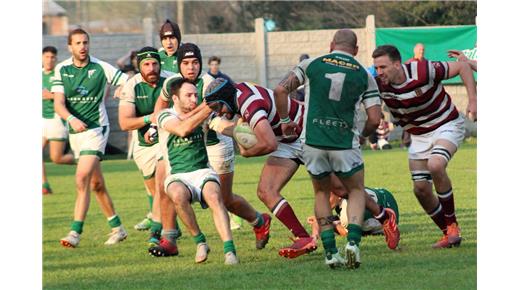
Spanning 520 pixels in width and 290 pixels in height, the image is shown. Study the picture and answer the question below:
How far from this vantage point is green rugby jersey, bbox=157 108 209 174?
394 inches

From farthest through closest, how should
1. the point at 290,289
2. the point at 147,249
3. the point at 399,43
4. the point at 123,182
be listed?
the point at 399,43, the point at 123,182, the point at 147,249, the point at 290,289

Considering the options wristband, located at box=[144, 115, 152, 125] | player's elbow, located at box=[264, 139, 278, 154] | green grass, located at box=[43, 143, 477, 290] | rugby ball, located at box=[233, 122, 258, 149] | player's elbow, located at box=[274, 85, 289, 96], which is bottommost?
green grass, located at box=[43, 143, 477, 290]

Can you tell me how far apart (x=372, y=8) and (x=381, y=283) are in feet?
89.4

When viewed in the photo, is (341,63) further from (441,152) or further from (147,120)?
(147,120)

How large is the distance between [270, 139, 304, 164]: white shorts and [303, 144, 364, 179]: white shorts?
0.98 metres

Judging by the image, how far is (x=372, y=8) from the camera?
35.2m

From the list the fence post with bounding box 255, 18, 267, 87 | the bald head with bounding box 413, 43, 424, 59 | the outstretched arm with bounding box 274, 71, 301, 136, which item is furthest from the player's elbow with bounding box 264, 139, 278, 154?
the fence post with bounding box 255, 18, 267, 87

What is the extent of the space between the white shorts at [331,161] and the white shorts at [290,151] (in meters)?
0.98

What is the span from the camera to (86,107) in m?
12.1

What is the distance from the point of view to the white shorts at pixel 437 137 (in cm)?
1033

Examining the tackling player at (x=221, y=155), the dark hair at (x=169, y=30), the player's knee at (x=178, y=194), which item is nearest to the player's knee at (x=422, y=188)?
the tackling player at (x=221, y=155)

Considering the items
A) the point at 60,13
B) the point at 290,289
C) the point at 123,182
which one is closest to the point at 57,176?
the point at 123,182

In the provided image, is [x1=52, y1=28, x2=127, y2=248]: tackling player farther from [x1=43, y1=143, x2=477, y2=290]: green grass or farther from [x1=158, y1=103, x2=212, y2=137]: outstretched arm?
[x1=158, y1=103, x2=212, y2=137]: outstretched arm
